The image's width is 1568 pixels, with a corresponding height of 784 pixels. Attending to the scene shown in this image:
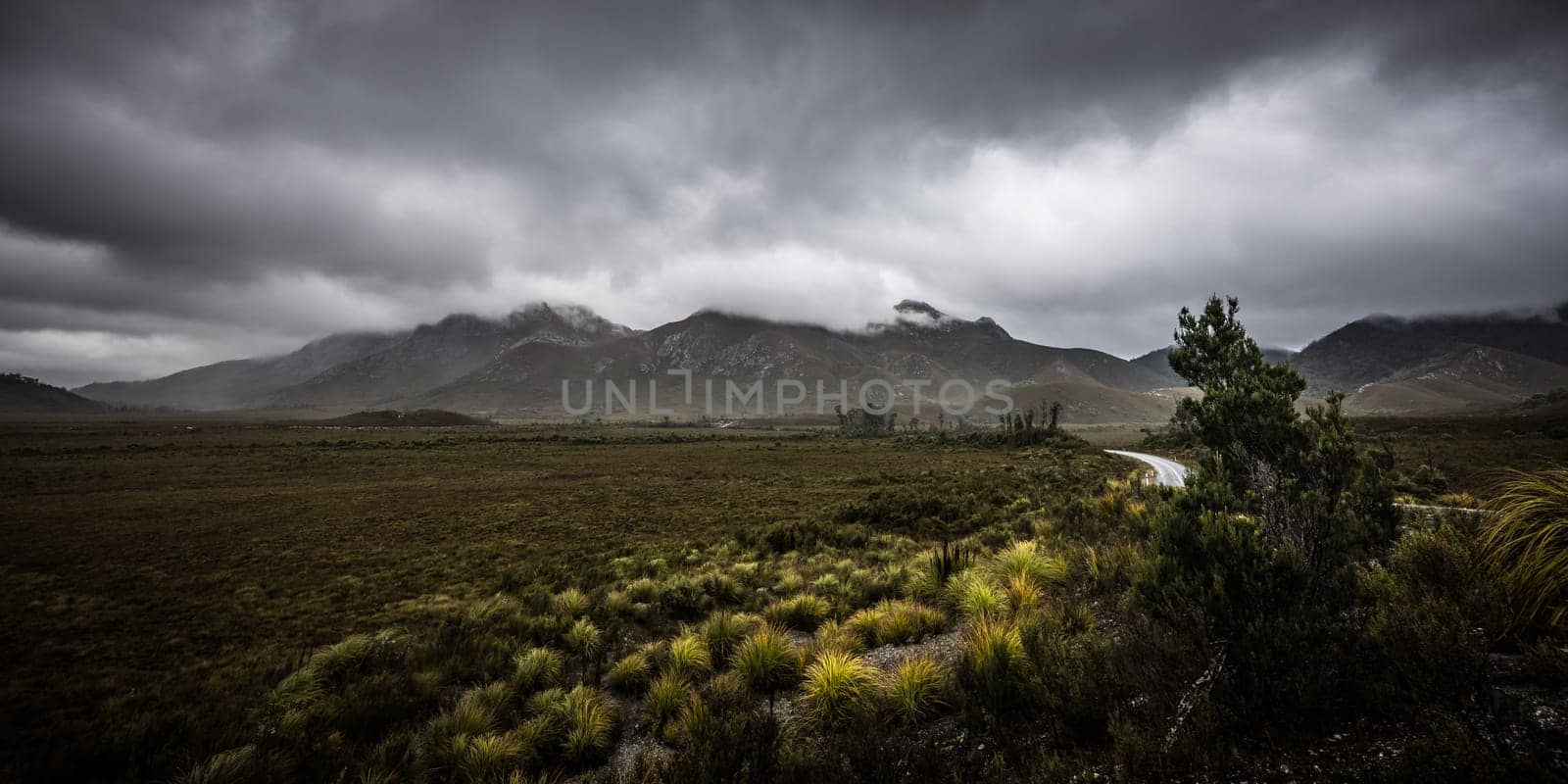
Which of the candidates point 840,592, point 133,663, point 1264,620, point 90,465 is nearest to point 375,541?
point 133,663

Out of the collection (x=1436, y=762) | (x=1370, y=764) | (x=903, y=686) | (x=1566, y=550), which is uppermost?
(x=1566, y=550)

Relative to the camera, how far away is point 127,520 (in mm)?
18109

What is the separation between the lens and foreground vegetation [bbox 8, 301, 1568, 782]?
3.43m

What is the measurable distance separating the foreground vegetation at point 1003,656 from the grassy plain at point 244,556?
0.17m

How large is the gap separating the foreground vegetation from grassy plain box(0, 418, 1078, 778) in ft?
0.57

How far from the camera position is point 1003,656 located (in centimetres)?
511

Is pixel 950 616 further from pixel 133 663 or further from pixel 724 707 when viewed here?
pixel 133 663

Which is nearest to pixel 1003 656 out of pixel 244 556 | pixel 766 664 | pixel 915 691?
pixel 915 691

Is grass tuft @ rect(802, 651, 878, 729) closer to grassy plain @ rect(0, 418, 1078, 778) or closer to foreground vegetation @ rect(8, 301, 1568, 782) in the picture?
foreground vegetation @ rect(8, 301, 1568, 782)

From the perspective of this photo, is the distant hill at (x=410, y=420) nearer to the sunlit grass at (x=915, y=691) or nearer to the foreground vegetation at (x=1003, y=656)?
the foreground vegetation at (x=1003, y=656)

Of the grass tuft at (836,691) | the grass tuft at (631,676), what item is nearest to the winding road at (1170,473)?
the grass tuft at (836,691)

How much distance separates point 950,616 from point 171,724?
951 centimetres

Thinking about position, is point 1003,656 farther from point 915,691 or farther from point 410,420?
point 410,420

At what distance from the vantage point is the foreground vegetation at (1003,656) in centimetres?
343
